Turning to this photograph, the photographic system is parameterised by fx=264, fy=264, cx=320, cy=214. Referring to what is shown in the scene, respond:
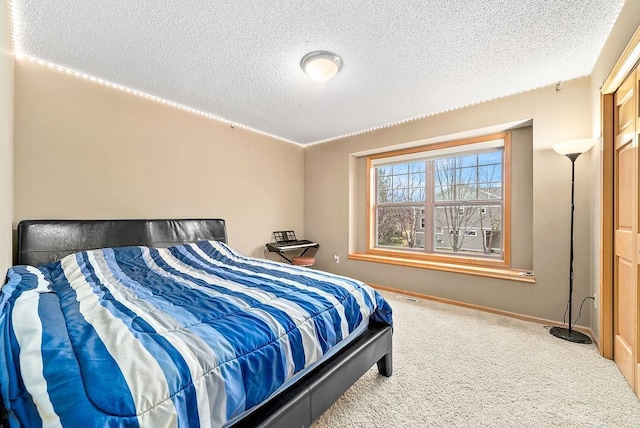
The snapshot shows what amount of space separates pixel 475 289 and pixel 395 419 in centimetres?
217

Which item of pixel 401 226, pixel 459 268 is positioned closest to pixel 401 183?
pixel 401 226

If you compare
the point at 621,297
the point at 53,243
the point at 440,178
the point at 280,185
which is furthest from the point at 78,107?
the point at 621,297

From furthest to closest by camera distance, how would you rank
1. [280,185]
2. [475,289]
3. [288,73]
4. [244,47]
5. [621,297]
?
[280,185]
[475,289]
[288,73]
[244,47]
[621,297]

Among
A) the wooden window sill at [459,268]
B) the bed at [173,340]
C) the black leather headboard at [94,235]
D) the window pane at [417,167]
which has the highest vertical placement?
the window pane at [417,167]

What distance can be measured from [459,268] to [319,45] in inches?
113

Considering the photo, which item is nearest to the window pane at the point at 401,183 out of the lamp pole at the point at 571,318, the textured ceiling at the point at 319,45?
the textured ceiling at the point at 319,45

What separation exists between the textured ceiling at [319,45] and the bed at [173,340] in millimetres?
1521

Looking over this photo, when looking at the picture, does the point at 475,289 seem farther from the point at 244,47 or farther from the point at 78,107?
the point at 78,107

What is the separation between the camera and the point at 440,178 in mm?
3732

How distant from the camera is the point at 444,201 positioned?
3684mm

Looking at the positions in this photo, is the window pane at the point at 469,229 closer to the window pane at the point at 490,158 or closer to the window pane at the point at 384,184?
the window pane at the point at 490,158

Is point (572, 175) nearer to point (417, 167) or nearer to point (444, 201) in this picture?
point (444, 201)

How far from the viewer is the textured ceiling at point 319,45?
5.56ft

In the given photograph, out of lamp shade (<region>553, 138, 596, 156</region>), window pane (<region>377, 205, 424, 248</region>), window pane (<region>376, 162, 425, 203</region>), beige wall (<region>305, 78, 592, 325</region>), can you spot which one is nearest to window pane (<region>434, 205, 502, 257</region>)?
window pane (<region>377, 205, 424, 248</region>)
